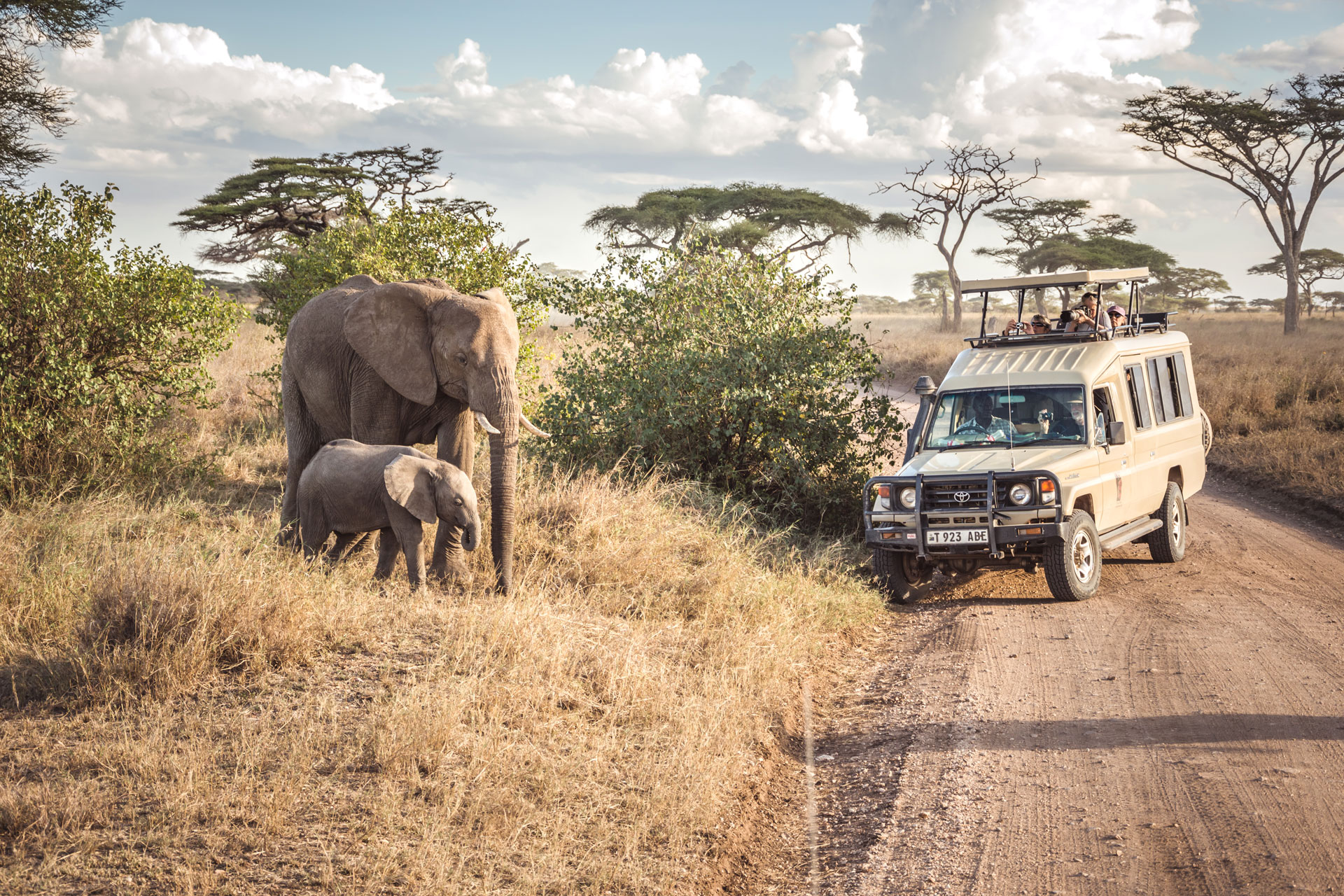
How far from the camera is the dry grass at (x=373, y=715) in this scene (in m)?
4.09

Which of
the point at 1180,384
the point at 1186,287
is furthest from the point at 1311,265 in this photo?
the point at 1180,384

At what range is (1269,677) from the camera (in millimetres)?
6703

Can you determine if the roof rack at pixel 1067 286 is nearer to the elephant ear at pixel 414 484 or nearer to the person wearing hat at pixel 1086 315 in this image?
the person wearing hat at pixel 1086 315

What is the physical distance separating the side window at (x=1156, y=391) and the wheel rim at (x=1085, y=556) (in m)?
2.24

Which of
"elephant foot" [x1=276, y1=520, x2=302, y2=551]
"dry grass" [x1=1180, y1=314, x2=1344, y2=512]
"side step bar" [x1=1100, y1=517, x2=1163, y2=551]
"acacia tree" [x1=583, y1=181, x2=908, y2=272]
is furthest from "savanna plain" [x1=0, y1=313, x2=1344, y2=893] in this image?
"acacia tree" [x1=583, y1=181, x2=908, y2=272]

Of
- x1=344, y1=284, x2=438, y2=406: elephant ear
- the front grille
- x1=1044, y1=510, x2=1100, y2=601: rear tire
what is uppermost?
x1=344, y1=284, x2=438, y2=406: elephant ear

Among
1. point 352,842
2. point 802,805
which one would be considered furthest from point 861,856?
point 352,842

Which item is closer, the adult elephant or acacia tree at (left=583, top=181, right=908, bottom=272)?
the adult elephant

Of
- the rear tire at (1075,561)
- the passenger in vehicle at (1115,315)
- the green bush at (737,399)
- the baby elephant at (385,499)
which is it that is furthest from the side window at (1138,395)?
the baby elephant at (385,499)

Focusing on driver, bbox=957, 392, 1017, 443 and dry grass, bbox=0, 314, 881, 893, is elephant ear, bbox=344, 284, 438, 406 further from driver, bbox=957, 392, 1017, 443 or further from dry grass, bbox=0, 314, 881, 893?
driver, bbox=957, 392, 1017, 443

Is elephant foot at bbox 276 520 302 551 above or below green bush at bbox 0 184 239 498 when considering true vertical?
below

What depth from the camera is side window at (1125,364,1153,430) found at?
33.1ft

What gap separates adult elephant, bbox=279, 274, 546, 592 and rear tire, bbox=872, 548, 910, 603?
3.20 meters

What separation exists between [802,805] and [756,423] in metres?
6.11
